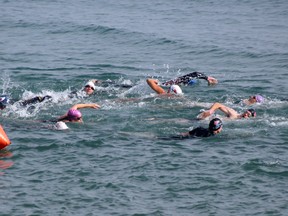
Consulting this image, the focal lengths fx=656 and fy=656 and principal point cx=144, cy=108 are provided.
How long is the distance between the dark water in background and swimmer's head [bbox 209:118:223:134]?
249 millimetres

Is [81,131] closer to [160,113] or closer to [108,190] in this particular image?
[160,113]

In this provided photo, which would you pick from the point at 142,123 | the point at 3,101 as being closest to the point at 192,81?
the point at 142,123

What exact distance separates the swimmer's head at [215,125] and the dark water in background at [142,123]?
0.25 meters

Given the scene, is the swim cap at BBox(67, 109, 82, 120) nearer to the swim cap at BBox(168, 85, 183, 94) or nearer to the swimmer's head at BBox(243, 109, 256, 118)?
the swim cap at BBox(168, 85, 183, 94)

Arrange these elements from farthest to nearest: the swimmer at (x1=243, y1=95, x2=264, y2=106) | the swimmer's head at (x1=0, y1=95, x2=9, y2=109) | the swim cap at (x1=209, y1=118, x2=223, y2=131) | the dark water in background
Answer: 1. the swimmer at (x1=243, y1=95, x2=264, y2=106)
2. the swimmer's head at (x1=0, y1=95, x2=9, y2=109)
3. the swim cap at (x1=209, y1=118, x2=223, y2=131)
4. the dark water in background

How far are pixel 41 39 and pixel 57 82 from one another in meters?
11.0

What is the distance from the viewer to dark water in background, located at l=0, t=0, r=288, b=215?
14859 mm

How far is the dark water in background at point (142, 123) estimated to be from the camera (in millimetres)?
14859

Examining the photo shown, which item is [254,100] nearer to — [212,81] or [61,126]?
[212,81]

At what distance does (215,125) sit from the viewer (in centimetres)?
1862

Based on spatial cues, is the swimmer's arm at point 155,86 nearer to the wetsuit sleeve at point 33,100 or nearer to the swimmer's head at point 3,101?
the wetsuit sleeve at point 33,100

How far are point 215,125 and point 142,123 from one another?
2.59 meters

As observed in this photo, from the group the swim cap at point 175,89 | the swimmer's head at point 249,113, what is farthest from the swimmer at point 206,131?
the swim cap at point 175,89

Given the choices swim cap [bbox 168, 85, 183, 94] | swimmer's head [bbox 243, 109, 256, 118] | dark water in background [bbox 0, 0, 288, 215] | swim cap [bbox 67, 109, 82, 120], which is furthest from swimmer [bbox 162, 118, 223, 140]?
swim cap [bbox 168, 85, 183, 94]
